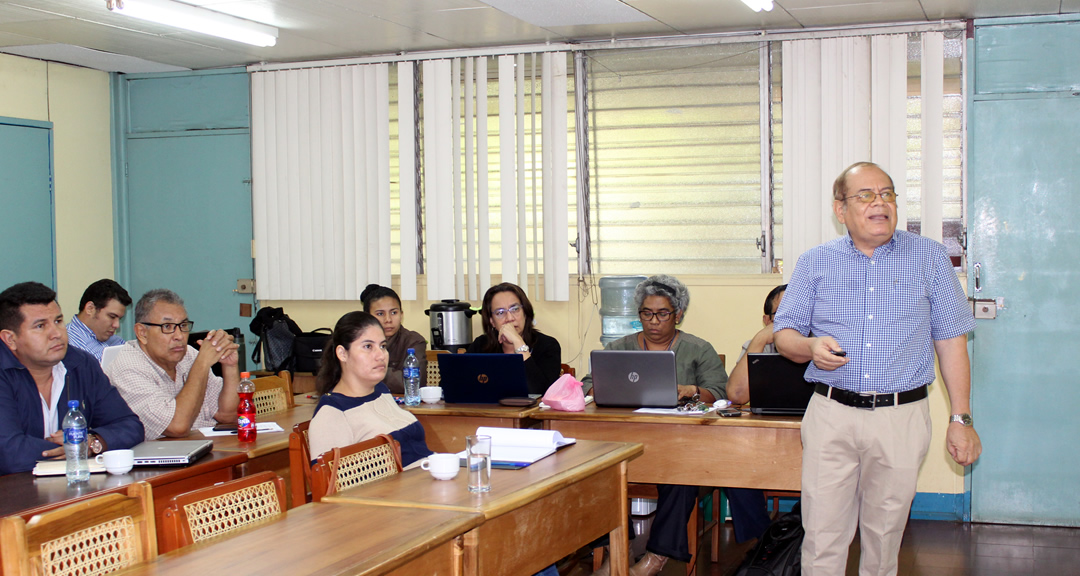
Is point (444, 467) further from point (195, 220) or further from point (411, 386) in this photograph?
point (195, 220)

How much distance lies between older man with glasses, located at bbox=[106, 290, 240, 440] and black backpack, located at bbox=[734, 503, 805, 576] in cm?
240

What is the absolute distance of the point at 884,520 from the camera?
11.1ft

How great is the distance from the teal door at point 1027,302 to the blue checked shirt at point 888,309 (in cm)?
243

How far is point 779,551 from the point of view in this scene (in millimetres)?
4160

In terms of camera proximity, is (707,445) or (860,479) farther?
(707,445)

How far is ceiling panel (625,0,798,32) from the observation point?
5289 millimetres

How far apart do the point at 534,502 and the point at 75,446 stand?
61.9 inches

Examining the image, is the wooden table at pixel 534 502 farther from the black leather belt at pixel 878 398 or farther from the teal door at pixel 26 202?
the teal door at pixel 26 202

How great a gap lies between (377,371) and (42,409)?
1257 mm

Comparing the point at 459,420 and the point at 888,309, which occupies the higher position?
the point at 888,309

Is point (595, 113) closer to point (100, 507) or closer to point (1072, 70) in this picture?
point (1072, 70)

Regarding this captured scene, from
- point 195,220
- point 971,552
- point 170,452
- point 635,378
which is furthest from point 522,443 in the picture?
point 195,220

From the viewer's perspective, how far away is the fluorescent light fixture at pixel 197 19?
5.01 metres

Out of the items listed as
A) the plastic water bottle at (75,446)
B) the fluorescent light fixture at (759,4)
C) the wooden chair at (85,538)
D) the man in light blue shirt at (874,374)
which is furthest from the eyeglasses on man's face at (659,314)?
the wooden chair at (85,538)
